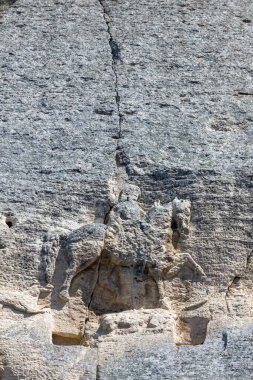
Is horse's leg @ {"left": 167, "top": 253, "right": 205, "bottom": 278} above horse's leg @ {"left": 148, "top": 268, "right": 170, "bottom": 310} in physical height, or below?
above

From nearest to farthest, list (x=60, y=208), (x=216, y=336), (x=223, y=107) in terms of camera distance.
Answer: (x=216, y=336)
(x=60, y=208)
(x=223, y=107)

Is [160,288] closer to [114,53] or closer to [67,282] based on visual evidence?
[67,282]

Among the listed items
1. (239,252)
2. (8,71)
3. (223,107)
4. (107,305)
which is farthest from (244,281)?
(8,71)

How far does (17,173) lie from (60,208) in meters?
0.38

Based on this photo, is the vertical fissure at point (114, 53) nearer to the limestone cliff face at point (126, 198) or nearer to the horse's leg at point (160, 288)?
the limestone cliff face at point (126, 198)

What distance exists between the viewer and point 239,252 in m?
7.51

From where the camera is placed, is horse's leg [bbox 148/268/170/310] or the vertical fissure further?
the vertical fissure

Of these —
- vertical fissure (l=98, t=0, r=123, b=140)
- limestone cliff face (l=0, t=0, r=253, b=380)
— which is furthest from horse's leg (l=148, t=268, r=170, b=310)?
vertical fissure (l=98, t=0, r=123, b=140)

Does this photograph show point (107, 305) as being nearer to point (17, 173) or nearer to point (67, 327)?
point (67, 327)

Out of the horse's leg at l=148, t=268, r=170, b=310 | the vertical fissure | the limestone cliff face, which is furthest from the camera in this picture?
the vertical fissure

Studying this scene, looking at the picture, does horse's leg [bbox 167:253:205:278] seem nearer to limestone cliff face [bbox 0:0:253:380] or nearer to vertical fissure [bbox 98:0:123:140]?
limestone cliff face [bbox 0:0:253:380]

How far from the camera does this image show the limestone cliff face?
23.3 feet

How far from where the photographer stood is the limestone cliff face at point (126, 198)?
7.10 metres

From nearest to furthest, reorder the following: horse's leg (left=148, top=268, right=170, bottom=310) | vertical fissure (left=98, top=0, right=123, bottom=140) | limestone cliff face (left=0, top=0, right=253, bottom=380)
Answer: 1. limestone cliff face (left=0, top=0, right=253, bottom=380)
2. horse's leg (left=148, top=268, right=170, bottom=310)
3. vertical fissure (left=98, top=0, right=123, bottom=140)
